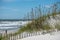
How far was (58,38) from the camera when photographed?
960 cm

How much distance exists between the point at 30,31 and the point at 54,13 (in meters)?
3.01

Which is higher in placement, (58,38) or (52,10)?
(52,10)

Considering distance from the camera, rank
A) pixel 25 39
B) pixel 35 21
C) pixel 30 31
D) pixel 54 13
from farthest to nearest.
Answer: pixel 54 13
pixel 35 21
pixel 30 31
pixel 25 39

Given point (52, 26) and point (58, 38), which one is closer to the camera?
point (58, 38)

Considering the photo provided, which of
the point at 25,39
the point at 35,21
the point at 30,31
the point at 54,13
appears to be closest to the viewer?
the point at 25,39

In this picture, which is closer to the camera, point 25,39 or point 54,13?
point 25,39

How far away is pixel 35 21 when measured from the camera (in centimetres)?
1279

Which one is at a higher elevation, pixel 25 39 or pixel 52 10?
pixel 52 10

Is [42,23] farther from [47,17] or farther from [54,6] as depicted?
[54,6]

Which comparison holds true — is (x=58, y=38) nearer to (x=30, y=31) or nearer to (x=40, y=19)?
(x=30, y=31)

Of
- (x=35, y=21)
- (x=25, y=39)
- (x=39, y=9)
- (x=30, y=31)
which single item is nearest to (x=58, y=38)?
(x=25, y=39)

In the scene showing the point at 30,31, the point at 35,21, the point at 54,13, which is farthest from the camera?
the point at 54,13

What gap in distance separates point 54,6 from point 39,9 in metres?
1.26

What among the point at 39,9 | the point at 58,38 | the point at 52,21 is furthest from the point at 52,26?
the point at 58,38
